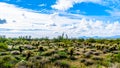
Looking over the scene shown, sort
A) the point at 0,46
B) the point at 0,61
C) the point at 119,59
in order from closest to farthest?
the point at 0,61, the point at 119,59, the point at 0,46

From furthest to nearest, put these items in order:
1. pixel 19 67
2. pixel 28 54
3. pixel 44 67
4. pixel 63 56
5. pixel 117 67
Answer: pixel 63 56 → pixel 28 54 → pixel 44 67 → pixel 19 67 → pixel 117 67

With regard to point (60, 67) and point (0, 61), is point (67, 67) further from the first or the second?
point (0, 61)

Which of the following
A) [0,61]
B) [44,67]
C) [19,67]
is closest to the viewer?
[19,67]

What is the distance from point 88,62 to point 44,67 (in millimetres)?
8518

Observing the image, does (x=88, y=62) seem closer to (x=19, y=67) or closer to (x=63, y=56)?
(x=63, y=56)

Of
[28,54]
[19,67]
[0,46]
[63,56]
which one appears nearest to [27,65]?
[19,67]

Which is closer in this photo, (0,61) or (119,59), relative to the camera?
(0,61)

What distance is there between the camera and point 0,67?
80.6 feet

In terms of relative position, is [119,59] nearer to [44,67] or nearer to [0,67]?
[44,67]

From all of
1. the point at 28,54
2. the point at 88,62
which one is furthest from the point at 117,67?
the point at 28,54

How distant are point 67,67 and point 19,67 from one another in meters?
5.75

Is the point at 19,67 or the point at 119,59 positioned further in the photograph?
the point at 119,59

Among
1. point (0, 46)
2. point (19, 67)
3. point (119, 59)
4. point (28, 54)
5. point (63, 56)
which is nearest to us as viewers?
point (19, 67)

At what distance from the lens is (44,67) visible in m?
24.1
